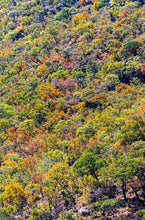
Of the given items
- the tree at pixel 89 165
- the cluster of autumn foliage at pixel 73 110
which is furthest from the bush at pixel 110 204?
the tree at pixel 89 165

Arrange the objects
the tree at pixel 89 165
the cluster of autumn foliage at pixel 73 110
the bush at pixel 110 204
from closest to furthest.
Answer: the bush at pixel 110 204 < the cluster of autumn foliage at pixel 73 110 < the tree at pixel 89 165

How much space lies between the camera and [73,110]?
60.6m

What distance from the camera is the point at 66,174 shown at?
1406 inches

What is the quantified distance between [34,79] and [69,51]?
54.0 ft

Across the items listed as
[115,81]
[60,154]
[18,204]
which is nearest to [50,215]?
[18,204]

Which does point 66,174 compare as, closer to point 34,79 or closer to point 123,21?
point 34,79

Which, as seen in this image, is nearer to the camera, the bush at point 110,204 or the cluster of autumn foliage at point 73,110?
the bush at point 110,204

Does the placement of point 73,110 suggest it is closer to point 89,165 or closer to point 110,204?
point 89,165

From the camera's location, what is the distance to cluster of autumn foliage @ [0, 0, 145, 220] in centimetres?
3184

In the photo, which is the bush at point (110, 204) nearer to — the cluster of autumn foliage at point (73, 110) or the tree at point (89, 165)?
the cluster of autumn foliage at point (73, 110)

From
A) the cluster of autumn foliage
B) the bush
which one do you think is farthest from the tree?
the bush

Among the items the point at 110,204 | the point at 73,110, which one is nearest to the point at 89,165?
the point at 110,204

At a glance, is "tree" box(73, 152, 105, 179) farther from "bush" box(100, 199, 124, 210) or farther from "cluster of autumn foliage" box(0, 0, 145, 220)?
"bush" box(100, 199, 124, 210)

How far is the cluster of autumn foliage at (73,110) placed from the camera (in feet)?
104
